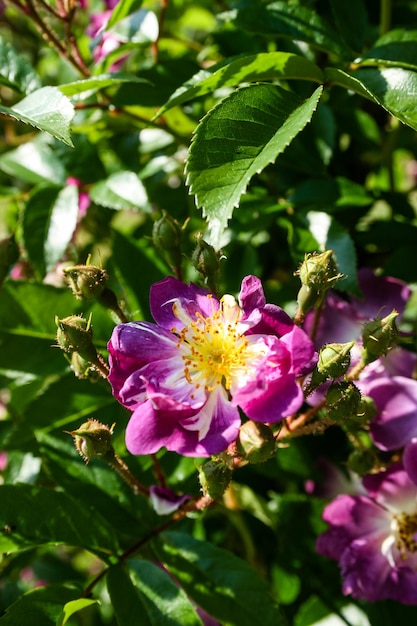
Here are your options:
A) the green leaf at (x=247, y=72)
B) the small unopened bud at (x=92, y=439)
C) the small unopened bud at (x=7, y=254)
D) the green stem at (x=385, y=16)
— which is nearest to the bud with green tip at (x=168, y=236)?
the green leaf at (x=247, y=72)

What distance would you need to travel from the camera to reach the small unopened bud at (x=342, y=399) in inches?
32.0

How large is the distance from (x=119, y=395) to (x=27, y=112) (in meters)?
0.39

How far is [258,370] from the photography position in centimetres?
85

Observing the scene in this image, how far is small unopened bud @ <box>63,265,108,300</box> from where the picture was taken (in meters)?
0.92

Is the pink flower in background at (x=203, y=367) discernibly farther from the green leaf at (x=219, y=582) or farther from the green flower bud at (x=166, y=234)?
the green leaf at (x=219, y=582)

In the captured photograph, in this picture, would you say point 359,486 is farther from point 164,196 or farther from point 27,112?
point 27,112

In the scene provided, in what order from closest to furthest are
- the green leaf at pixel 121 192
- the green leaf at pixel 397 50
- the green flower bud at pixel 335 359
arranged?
the green flower bud at pixel 335 359, the green leaf at pixel 397 50, the green leaf at pixel 121 192

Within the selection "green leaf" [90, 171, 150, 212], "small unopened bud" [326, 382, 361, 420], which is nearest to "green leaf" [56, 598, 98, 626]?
"small unopened bud" [326, 382, 361, 420]

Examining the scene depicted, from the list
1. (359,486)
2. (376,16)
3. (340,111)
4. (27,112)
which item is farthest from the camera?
(376,16)

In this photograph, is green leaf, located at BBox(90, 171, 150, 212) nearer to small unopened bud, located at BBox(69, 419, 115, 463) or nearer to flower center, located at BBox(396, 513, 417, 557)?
small unopened bud, located at BBox(69, 419, 115, 463)

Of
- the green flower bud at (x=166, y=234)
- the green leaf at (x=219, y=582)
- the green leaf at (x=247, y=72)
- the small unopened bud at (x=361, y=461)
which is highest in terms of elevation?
the green leaf at (x=247, y=72)

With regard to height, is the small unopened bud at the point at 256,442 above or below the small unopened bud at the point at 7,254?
above

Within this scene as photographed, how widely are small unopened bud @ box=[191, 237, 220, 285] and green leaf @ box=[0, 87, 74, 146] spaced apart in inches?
7.9

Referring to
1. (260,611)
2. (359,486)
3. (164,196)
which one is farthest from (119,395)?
(164,196)
